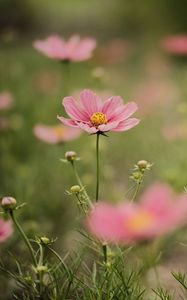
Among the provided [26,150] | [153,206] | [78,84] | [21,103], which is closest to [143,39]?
[78,84]

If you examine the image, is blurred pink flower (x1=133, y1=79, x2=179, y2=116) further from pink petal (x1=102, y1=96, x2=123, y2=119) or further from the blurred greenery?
pink petal (x1=102, y1=96, x2=123, y2=119)

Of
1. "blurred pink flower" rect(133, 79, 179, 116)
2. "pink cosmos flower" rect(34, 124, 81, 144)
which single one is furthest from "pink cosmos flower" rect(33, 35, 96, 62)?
"blurred pink flower" rect(133, 79, 179, 116)

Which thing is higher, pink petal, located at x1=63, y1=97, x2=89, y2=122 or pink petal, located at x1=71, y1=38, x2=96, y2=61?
pink petal, located at x1=71, y1=38, x2=96, y2=61

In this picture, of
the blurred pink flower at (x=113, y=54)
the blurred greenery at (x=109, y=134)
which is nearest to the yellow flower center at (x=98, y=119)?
the blurred greenery at (x=109, y=134)

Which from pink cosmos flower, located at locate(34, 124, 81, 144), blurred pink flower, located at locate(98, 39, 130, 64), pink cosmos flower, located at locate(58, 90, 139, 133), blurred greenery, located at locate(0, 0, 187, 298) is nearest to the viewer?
pink cosmos flower, located at locate(58, 90, 139, 133)

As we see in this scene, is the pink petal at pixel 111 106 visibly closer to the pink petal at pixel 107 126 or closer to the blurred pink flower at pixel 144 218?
the pink petal at pixel 107 126

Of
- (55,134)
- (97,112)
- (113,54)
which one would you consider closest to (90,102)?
(97,112)

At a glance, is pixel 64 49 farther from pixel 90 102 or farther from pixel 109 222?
pixel 109 222

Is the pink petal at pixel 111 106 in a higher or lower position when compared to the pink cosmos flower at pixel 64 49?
lower
